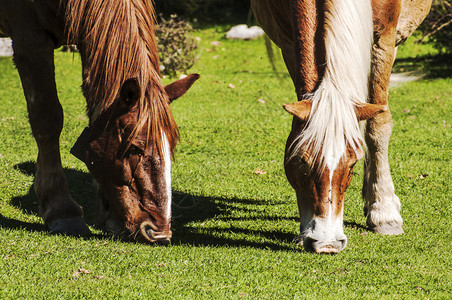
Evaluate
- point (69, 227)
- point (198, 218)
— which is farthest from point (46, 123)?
point (198, 218)

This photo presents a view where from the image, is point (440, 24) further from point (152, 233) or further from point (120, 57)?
point (152, 233)

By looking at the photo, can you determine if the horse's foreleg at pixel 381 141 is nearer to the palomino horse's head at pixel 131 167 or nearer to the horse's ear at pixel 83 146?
the palomino horse's head at pixel 131 167

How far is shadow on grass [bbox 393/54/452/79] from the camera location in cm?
1428

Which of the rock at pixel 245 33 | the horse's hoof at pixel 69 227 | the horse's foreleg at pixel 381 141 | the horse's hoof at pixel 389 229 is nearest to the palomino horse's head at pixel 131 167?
the horse's hoof at pixel 69 227

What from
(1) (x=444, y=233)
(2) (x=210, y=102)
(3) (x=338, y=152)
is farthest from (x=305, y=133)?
→ (2) (x=210, y=102)

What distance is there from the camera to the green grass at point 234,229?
14.0ft

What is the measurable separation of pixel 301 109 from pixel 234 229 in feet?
6.08

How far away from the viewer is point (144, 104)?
4.48 m

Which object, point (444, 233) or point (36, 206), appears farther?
point (36, 206)

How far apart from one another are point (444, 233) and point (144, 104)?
306cm

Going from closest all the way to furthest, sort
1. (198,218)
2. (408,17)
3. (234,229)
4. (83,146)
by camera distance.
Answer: (83,146)
(234,229)
(198,218)
(408,17)

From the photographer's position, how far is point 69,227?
17.4 feet

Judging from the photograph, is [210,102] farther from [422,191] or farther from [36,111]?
[36,111]

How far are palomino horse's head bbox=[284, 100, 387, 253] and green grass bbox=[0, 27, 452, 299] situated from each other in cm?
30
